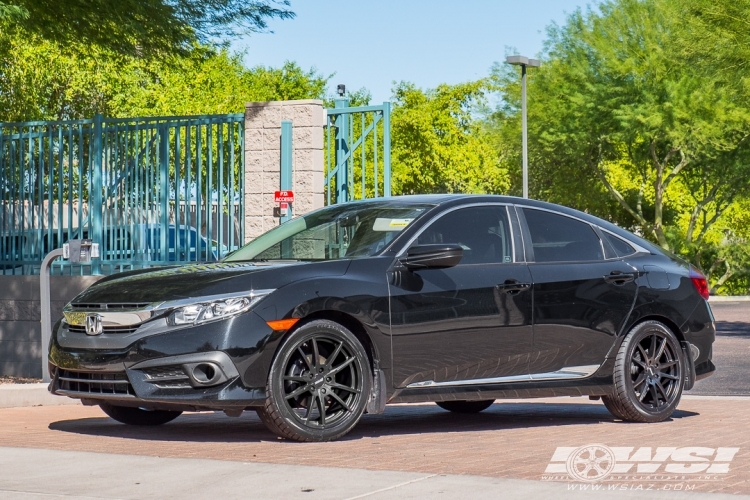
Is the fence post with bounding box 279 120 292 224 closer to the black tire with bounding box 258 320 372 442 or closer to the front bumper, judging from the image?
the black tire with bounding box 258 320 372 442

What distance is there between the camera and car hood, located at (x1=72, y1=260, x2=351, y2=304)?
7.89 m

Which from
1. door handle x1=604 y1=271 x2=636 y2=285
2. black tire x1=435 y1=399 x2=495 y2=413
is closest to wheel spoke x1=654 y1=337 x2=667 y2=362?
door handle x1=604 y1=271 x2=636 y2=285

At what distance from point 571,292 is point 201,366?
2883mm

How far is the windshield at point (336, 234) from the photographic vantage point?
8.63m

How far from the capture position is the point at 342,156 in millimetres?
14766

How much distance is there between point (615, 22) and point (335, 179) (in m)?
30.4

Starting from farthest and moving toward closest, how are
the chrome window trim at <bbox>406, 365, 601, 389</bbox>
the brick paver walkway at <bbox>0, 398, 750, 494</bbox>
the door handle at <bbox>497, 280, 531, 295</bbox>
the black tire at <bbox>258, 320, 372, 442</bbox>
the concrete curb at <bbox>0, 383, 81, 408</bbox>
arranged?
the concrete curb at <bbox>0, 383, 81, 408</bbox>, the door handle at <bbox>497, 280, 531, 295</bbox>, the chrome window trim at <bbox>406, 365, 601, 389</bbox>, the black tire at <bbox>258, 320, 372, 442</bbox>, the brick paver walkway at <bbox>0, 398, 750, 494</bbox>

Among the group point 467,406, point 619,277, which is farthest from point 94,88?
point 619,277

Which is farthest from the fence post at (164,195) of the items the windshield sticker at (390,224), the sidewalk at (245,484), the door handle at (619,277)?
the sidewalk at (245,484)

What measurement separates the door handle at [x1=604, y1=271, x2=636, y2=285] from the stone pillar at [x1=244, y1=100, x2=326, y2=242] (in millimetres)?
5609

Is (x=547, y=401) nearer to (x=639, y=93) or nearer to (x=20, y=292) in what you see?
(x=20, y=292)

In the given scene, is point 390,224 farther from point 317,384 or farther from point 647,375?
point 647,375

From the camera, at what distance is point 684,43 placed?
945 inches

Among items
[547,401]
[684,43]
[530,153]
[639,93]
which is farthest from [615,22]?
[547,401]
